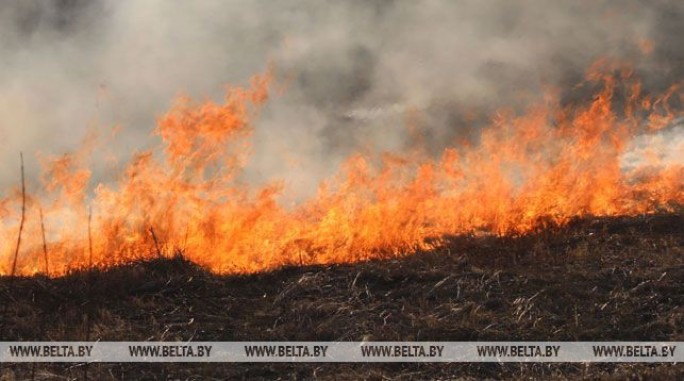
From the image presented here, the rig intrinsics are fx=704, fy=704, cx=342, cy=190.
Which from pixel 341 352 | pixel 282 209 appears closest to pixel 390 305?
pixel 341 352

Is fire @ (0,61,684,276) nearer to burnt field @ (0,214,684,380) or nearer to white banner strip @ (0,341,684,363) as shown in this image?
burnt field @ (0,214,684,380)

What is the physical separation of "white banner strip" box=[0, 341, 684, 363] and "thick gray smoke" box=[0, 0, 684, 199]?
42.3 ft

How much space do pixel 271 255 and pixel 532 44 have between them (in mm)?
13931

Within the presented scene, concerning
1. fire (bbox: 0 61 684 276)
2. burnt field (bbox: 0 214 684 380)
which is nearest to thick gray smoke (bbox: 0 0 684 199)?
fire (bbox: 0 61 684 276)

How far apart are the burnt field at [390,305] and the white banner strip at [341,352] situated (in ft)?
0.48

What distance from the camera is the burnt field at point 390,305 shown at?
6785mm

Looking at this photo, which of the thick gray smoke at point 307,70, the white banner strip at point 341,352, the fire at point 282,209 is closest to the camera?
the white banner strip at point 341,352

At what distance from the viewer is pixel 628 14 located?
21.2 metres

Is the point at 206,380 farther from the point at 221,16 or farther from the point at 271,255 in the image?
the point at 221,16

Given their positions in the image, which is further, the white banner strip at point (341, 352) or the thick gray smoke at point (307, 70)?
the thick gray smoke at point (307, 70)

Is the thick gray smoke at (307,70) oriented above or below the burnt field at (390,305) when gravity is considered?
above

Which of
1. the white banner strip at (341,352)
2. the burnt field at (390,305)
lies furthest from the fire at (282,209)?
the white banner strip at (341,352)

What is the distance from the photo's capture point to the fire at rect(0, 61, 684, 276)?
10945mm

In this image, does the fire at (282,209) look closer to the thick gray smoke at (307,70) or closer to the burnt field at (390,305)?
the burnt field at (390,305)
